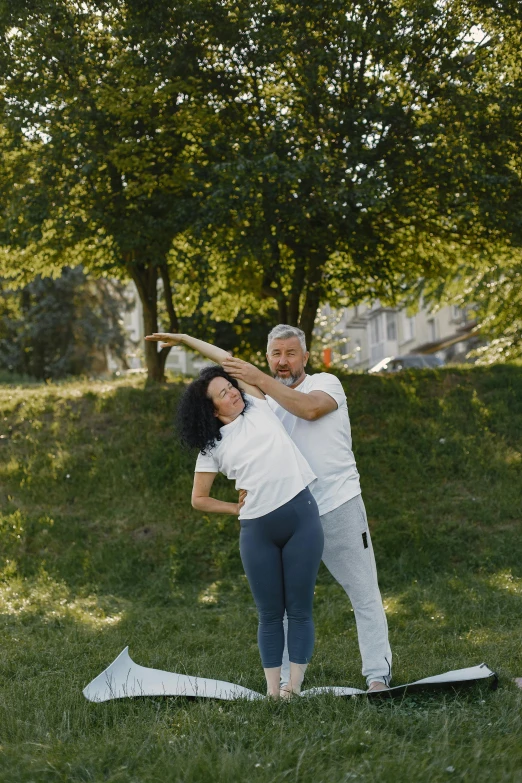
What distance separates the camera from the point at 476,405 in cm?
1393

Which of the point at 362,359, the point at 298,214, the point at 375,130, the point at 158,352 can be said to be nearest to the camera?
the point at 298,214

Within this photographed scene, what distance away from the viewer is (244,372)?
5078mm

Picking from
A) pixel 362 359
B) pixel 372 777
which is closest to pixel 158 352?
pixel 372 777

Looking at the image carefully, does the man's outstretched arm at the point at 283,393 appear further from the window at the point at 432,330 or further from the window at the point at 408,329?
the window at the point at 408,329

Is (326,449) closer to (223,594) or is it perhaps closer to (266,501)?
(266,501)

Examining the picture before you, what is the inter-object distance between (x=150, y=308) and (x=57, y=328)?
733 inches

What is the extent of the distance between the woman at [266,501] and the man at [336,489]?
0.27 m

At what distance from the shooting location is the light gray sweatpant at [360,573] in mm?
5363

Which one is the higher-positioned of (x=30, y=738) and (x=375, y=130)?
(x=375, y=130)

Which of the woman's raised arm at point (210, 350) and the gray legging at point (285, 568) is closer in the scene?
the gray legging at point (285, 568)

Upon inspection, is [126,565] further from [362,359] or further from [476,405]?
[362,359]

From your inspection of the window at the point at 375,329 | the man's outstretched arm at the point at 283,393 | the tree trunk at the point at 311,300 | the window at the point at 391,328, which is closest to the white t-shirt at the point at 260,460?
the man's outstretched arm at the point at 283,393

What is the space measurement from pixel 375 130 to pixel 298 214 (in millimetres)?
2001

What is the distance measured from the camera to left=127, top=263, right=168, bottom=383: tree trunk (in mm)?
15992
